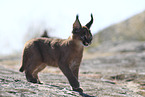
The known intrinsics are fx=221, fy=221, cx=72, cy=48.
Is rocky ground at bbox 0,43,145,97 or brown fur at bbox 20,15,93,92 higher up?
brown fur at bbox 20,15,93,92

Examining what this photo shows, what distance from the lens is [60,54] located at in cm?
575

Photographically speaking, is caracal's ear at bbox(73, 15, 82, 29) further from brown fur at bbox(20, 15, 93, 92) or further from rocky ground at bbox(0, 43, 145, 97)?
rocky ground at bbox(0, 43, 145, 97)

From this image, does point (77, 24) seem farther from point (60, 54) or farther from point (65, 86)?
point (65, 86)

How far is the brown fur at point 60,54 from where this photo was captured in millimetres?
5516

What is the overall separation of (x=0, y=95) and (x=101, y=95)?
2695 millimetres

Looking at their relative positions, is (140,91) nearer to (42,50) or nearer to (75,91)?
(75,91)

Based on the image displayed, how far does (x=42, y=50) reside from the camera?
6.06 m

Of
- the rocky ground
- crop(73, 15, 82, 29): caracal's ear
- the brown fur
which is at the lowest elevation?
the rocky ground

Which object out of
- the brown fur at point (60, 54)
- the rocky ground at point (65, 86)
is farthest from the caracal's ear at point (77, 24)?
the rocky ground at point (65, 86)

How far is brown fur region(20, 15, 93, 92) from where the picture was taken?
5.52 metres

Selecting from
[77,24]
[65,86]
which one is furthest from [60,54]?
[65,86]

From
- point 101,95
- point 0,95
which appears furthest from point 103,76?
point 0,95

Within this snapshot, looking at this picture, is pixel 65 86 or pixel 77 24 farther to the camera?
pixel 65 86

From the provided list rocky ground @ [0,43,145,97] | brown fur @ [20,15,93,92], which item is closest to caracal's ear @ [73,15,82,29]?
brown fur @ [20,15,93,92]
